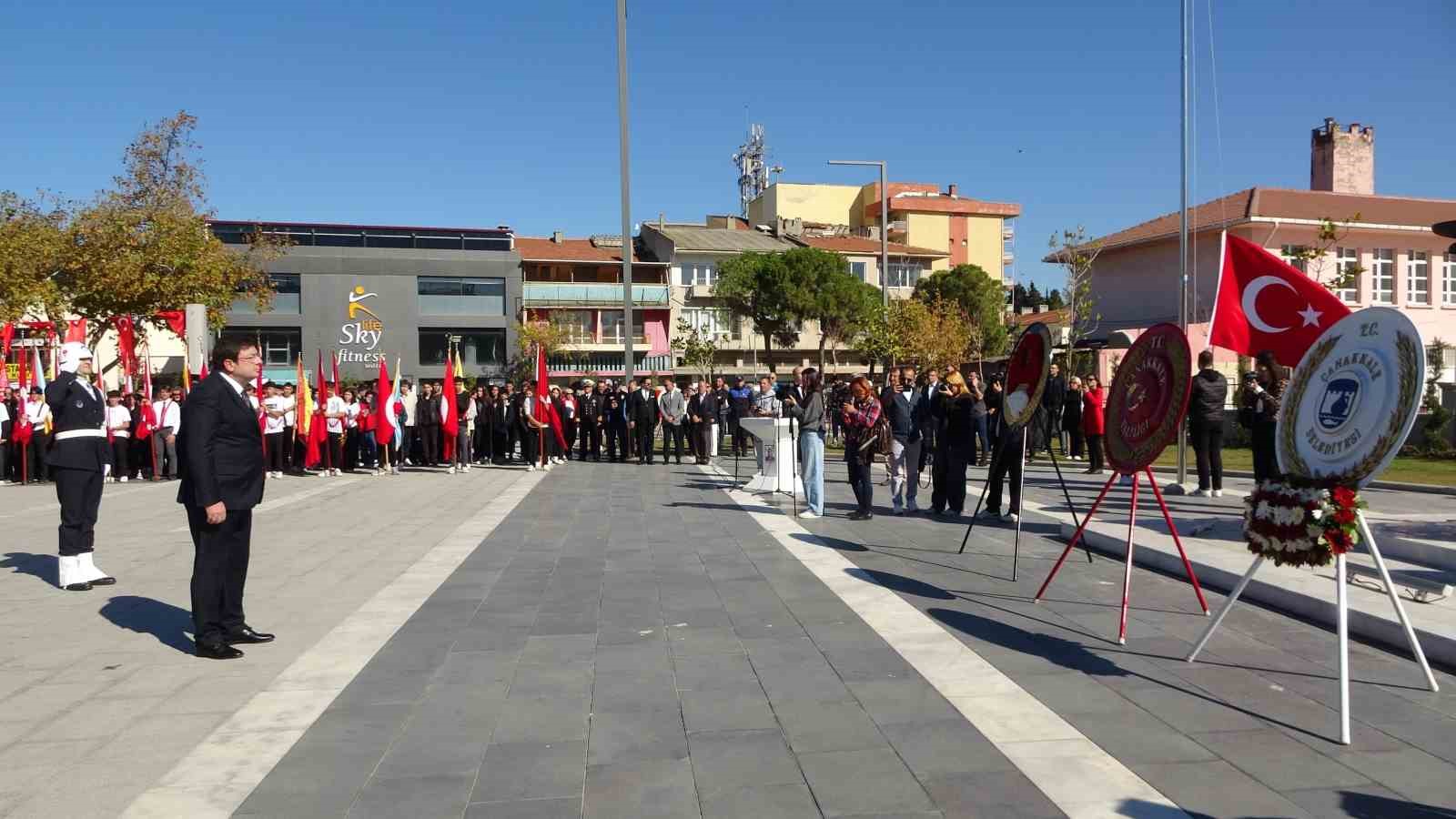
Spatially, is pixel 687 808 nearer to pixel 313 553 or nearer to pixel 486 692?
pixel 486 692

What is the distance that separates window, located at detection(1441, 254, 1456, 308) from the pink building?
0.11ft

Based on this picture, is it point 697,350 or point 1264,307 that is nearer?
point 1264,307

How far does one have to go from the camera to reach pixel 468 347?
2389 inches

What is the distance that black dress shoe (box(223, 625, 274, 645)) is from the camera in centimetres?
660

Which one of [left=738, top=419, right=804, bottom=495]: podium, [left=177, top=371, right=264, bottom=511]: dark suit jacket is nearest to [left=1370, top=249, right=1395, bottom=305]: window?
[left=738, top=419, right=804, bottom=495]: podium

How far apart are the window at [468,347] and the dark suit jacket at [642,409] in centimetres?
3886

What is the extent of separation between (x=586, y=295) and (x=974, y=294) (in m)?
25.2

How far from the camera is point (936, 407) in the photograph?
13.8m

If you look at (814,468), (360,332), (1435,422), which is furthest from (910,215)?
(814,468)

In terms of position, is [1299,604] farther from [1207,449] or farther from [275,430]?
[275,430]

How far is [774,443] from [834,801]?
37.3 feet

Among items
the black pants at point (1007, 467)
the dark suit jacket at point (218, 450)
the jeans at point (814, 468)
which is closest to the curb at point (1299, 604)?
the black pants at point (1007, 467)

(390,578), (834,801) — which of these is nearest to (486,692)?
(834,801)

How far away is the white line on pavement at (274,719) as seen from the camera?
416 centimetres
